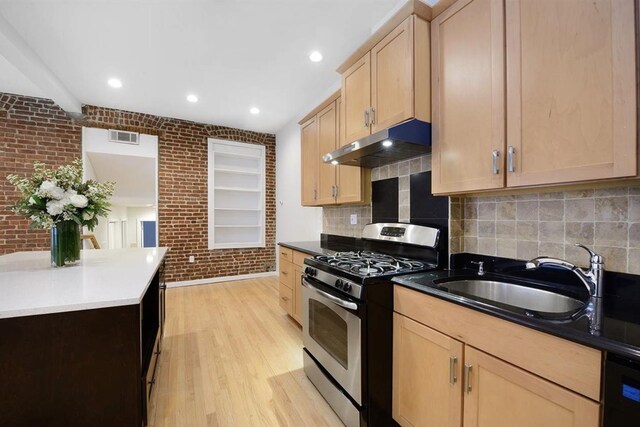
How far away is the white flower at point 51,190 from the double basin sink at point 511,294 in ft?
6.99

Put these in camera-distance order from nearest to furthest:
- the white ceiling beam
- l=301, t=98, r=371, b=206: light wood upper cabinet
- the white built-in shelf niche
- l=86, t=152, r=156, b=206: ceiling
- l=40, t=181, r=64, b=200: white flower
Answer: l=40, t=181, r=64, b=200: white flower, the white ceiling beam, l=301, t=98, r=371, b=206: light wood upper cabinet, l=86, t=152, r=156, b=206: ceiling, the white built-in shelf niche

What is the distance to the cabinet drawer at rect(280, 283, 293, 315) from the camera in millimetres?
3002

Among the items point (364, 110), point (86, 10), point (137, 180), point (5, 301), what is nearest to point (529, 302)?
point (364, 110)

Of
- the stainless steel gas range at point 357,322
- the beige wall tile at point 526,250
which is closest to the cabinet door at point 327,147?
the stainless steel gas range at point 357,322

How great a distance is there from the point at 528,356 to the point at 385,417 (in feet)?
3.13

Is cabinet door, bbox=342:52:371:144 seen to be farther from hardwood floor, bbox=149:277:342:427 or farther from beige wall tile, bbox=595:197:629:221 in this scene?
hardwood floor, bbox=149:277:342:427

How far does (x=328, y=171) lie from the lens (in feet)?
9.61

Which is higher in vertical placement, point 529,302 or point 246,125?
point 246,125

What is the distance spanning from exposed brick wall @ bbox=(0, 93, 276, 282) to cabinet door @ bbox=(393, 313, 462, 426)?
4213 mm

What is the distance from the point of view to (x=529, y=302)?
1.40 metres

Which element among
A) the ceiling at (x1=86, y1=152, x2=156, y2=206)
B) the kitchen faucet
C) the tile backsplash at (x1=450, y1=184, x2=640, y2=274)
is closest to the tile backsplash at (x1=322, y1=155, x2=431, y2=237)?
the tile backsplash at (x1=450, y1=184, x2=640, y2=274)

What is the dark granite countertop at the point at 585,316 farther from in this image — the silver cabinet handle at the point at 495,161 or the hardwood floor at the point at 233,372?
the hardwood floor at the point at 233,372

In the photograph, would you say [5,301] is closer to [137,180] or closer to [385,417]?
[385,417]

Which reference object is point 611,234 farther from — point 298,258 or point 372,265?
point 298,258
